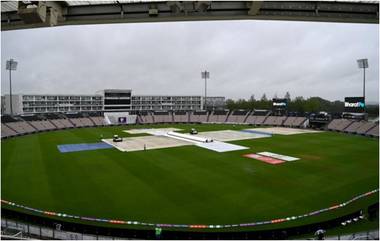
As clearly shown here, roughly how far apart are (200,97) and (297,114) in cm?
7123

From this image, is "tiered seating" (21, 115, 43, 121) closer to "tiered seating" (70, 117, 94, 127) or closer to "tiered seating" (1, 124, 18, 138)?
"tiered seating" (70, 117, 94, 127)

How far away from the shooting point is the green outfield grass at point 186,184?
60.7 ft

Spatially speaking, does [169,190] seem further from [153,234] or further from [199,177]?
[153,234]

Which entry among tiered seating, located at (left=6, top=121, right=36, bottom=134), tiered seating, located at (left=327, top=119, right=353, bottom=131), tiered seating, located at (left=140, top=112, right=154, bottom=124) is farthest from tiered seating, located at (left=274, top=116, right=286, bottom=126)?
tiered seating, located at (left=6, top=121, right=36, bottom=134)

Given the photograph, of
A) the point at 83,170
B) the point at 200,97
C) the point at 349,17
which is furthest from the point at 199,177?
the point at 200,97

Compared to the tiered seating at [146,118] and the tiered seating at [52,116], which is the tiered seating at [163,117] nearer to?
the tiered seating at [146,118]

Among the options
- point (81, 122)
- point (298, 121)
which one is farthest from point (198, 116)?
point (81, 122)

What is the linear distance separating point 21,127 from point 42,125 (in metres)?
6.32

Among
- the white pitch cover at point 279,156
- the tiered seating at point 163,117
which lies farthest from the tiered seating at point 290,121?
the white pitch cover at point 279,156

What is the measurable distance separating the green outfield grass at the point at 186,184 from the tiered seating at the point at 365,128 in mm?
26147

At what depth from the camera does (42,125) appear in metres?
69.8

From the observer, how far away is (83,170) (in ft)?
94.7

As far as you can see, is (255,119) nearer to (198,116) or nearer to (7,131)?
(198,116)

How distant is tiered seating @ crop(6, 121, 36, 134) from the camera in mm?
Result: 61600
